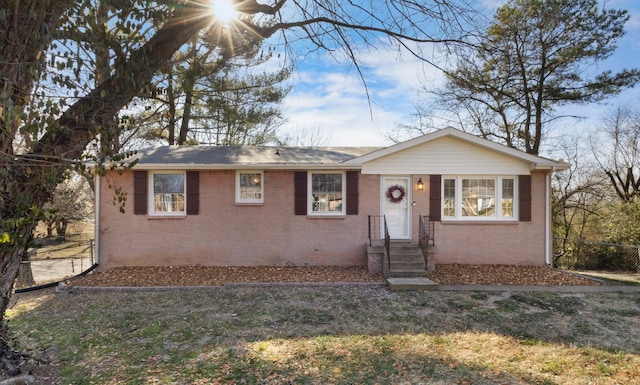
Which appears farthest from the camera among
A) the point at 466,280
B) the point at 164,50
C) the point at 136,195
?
the point at 136,195

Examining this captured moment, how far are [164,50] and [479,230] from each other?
889 centimetres

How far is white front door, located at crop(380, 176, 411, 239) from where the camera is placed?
9281 millimetres

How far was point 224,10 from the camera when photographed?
4.27 m

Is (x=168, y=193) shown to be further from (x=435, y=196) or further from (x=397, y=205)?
(x=435, y=196)

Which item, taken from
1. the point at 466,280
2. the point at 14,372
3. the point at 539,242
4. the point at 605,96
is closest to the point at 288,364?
the point at 14,372

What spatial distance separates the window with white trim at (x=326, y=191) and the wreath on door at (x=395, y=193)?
138 centimetres

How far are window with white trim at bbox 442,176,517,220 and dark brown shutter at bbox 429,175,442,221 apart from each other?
17 centimetres

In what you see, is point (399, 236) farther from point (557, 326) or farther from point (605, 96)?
point (605, 96)

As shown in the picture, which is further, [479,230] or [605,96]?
[605,96]

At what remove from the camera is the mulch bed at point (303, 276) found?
774cm

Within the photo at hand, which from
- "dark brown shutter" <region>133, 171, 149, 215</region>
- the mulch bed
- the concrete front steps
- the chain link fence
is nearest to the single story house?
"dark brown shutter" <region>133, 171, 149, 215</region>

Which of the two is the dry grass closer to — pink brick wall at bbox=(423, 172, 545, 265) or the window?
pink brick wall at bbox=(423, 172, 545, 265)

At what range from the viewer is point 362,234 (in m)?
9.20

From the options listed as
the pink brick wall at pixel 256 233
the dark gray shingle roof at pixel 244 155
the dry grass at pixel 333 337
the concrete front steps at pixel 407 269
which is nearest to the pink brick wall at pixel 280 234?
the pink brick wall at pixel 256 233
